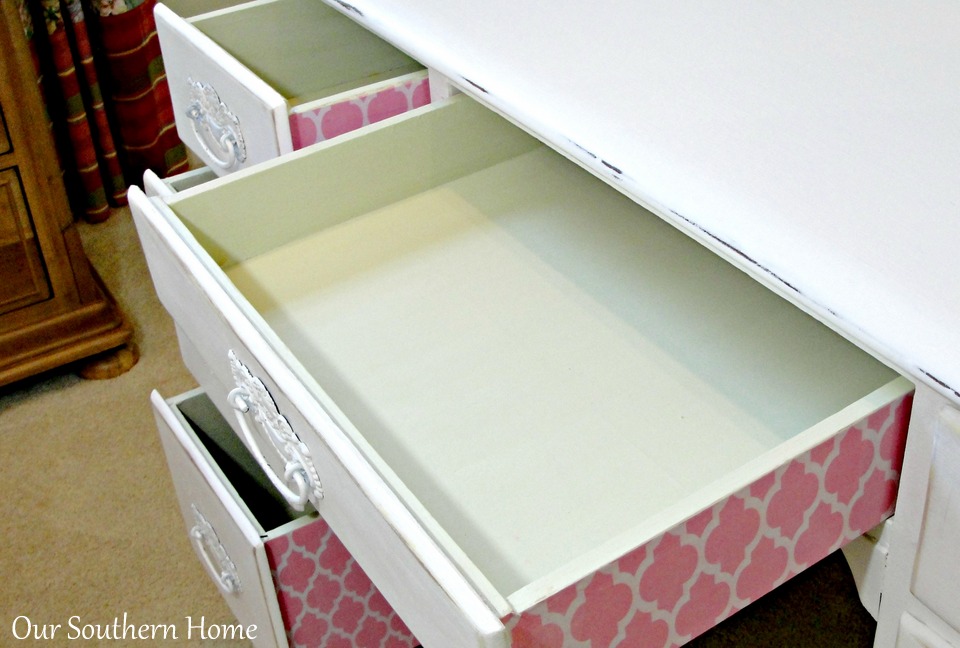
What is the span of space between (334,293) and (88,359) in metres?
→ 0.88

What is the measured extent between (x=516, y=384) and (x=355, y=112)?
1.27ft

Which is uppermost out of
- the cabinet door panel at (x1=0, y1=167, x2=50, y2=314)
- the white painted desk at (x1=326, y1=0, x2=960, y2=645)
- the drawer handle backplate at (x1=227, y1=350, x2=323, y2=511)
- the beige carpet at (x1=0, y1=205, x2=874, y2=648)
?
the white painted desk at (x1=326, y1=0, x2=960, y2=645)

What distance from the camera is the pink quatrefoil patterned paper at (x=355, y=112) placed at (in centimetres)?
107

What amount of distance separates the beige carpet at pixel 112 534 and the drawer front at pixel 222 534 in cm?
17

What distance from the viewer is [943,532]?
0.67 m

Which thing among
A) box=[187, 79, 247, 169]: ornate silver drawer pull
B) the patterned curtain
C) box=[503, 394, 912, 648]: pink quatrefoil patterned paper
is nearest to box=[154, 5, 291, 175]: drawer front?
box=[187, 79, 247, 169]: ornate silver drawer pull

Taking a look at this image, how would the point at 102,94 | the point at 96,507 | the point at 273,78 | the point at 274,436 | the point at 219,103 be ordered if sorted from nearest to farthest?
the point at 274,436, the point at 219,103, the point at 273,78, the point at 96,507, the point at 102,94

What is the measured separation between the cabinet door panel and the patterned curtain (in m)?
0.50

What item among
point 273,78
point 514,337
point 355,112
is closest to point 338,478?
point 514,337

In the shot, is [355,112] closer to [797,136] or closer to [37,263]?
[797,136]

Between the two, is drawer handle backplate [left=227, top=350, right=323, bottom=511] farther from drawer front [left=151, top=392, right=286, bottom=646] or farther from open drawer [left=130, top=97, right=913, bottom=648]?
drawer front [left=151, top=392, right=286, bottom=646]

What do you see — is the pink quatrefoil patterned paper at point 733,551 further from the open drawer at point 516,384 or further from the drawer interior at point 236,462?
the drawer interior at point 236,462

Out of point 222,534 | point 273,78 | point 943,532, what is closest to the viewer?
point 943,532

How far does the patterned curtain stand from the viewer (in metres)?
1.92
